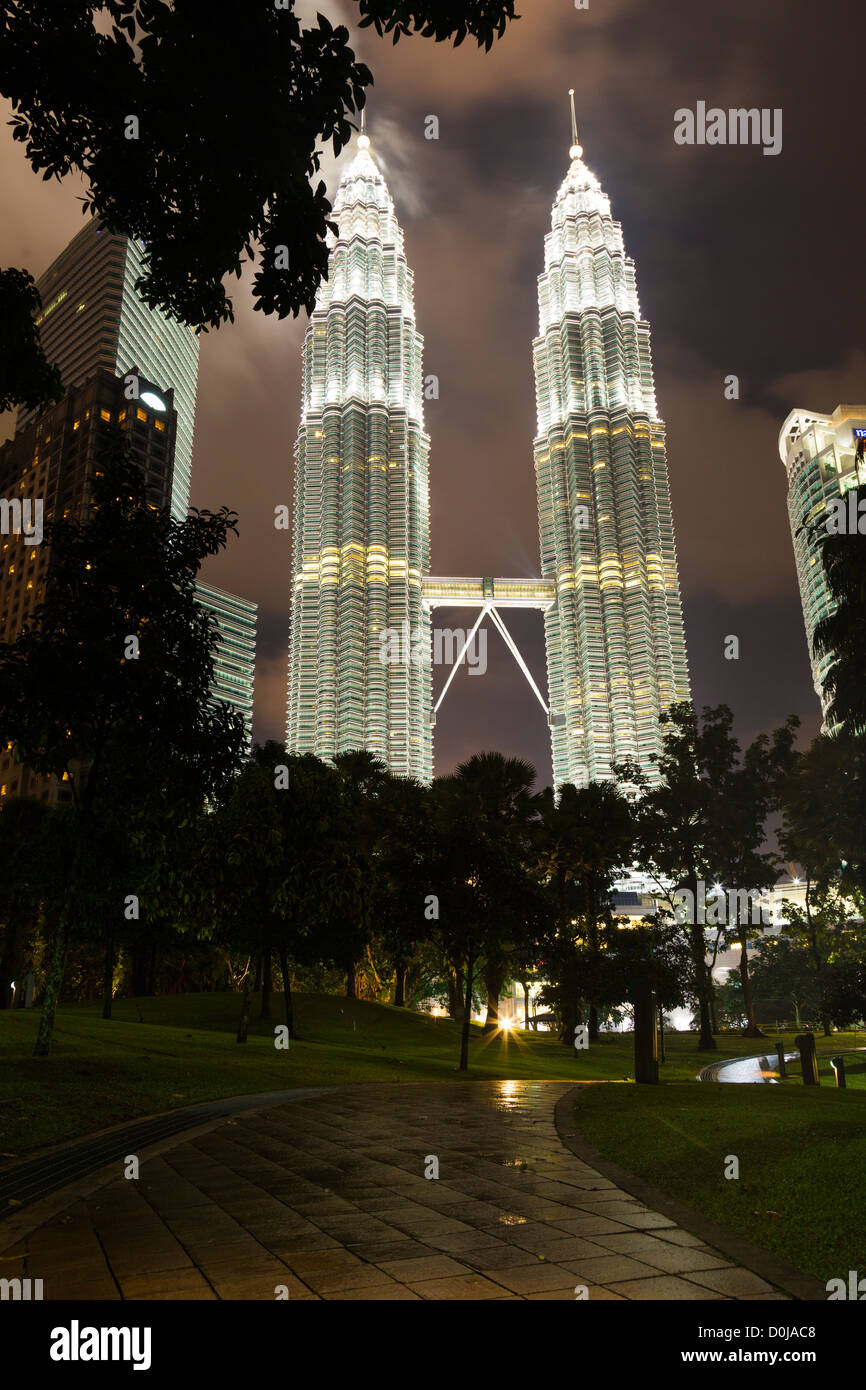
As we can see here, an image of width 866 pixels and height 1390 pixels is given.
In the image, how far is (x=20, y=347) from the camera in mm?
10820

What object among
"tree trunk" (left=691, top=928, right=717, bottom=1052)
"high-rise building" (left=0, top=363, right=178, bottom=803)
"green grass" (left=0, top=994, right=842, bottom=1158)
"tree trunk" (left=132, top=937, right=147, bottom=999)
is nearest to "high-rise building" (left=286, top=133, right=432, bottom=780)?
"high-rise building" (left=0, top=363, right=178, bottom=803)

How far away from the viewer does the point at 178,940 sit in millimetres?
47062

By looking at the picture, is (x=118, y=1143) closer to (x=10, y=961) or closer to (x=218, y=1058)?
(x=218, y=1058)

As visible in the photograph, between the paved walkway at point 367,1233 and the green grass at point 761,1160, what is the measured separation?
0.58m

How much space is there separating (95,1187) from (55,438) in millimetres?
186175

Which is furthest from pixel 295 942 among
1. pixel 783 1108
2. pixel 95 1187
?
pixel 95 1187

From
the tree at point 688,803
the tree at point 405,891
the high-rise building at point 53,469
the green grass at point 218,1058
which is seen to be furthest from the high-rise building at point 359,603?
the tree at point 405,891

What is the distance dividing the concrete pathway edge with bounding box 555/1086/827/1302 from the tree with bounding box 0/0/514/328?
9.54m

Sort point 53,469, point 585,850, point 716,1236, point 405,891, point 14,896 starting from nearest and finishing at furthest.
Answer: point 716,1236
point 405,891
point 14,896
point 585,850
point 53,469

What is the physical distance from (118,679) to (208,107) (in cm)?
1145

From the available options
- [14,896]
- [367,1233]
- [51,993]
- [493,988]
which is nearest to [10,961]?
[14,896]

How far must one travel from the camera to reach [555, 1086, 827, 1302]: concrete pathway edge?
5254 mm

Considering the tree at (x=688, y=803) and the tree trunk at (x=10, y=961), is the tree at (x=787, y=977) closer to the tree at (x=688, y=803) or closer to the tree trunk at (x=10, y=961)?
Result: the tree at (x=688, y=803)

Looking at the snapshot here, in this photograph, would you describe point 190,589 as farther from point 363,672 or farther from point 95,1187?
point 363,672
